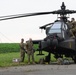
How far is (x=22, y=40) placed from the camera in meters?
26.9

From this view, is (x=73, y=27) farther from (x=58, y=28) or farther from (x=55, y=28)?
(x=55, y=28)

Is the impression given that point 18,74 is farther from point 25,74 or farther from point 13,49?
point 13,49

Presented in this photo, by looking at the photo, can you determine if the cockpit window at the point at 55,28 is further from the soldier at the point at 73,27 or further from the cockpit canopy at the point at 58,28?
the soldier at the point at 73,27

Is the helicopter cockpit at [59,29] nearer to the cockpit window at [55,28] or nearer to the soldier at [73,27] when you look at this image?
the cockpit window at [55,28]

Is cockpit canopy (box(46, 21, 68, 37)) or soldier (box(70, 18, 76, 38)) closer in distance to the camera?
cockpit canopy (box(46, 21, 68, 37))

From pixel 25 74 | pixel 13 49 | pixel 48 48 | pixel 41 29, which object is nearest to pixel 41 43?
pixel 48 48

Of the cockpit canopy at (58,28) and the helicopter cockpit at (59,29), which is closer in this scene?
the helicopter cockpit at (59,29)

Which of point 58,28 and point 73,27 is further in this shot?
point 73,27

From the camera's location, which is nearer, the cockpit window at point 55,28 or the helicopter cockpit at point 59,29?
the helicopter cockpit at point 59,29

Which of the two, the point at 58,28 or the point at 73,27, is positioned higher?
the point at 73,27

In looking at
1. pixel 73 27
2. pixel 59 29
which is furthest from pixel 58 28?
pixel 73 27

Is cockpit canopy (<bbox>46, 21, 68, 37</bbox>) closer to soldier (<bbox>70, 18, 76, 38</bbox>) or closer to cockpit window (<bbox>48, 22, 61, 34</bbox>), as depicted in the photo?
cockpit window (<bbox>48, 22, 61, 34</bbox>)

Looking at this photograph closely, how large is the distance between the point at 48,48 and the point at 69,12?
2.54 m

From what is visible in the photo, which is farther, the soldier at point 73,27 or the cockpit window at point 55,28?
the soldier at point 73,27
